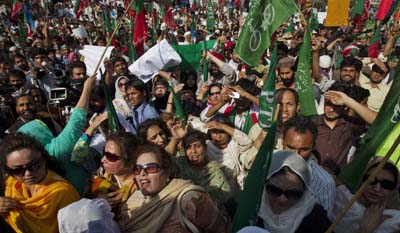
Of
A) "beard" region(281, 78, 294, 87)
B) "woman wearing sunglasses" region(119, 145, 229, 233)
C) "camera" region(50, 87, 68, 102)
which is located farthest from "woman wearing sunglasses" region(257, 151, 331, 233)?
"camera" region(50, 87, 68, 102)

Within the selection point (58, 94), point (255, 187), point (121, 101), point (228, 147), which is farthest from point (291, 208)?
point (121, 101)

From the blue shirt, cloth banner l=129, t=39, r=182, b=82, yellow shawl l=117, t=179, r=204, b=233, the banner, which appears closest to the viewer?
yellow shawl l=117, t=179, r=204, b=233

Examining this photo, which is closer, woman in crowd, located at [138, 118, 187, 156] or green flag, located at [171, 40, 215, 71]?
woman in crowd, located at [138, 118, 187, 156]

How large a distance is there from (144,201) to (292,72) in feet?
7.92

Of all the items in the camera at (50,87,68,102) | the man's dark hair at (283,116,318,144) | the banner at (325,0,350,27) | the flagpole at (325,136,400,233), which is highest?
the banner at (325,0,350,27)

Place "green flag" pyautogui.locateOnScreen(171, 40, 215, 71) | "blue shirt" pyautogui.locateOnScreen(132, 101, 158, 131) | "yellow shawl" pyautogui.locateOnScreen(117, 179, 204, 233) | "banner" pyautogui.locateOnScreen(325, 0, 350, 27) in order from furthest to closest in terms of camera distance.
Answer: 1. "green flag" pyautogui.locateOnScreen(171, 40, 215, 71)
2. "banner" pyautogui.locateOnScreen(325, 0, 350, 27)
3. "blue shirt" pyautogui.locateOnScreen(132, 101, 158, 131)
4. "yellow shawl" pyautogui.locateOnScreen(117, 179, 204, 233)

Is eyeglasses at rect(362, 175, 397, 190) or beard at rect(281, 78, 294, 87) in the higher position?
eyeglasses at rect(362, 175, 397, 190)

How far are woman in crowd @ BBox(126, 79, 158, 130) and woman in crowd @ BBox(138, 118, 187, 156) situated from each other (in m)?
0.77

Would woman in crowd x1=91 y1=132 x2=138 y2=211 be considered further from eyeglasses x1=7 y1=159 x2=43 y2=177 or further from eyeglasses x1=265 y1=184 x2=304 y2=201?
eyeglasses x1=265 y1=184 x2=304 y2=201

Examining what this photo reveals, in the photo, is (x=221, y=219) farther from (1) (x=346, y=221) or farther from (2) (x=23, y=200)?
(2) (x=23, y=200)

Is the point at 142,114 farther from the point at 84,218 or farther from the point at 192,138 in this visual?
the point at 84,218

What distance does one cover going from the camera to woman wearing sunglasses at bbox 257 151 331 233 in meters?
1.90

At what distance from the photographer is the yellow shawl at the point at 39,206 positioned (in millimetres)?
2109

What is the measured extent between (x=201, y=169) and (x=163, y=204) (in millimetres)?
838
